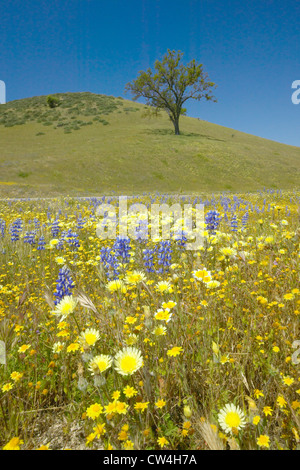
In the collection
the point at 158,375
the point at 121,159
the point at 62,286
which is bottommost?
the point at 158,375

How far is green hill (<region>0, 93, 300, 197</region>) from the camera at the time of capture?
25.3 metres

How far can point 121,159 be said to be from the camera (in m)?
31.6

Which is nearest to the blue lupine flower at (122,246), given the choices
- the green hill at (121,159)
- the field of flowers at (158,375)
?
the field of flowers at (158,375)

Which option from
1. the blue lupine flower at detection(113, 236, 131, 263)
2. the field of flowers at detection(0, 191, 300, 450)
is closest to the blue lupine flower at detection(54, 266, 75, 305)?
the field of flowers at detection(0, 191, 300, 450)

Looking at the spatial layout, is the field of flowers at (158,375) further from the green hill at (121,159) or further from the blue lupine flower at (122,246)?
the green hill at (121,159)

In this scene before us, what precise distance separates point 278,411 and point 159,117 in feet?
209

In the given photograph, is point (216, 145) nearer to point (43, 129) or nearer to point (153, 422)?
point (43, 129)

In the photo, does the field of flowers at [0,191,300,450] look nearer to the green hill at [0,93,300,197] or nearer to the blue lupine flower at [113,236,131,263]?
the blue lupine flower at [113,236,131,263]

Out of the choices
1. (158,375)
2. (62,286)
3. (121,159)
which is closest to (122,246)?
(62,286)

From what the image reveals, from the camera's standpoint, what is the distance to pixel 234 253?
2.92 metres

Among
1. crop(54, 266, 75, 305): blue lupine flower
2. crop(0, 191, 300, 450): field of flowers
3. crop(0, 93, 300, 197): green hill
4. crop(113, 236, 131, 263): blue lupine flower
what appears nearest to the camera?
crop(0, 191, 300, 450): field of flowers

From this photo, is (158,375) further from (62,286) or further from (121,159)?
(121,159)

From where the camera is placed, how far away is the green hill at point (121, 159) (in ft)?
83.1

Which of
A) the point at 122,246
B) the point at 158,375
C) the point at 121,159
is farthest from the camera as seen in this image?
the point at 121,159
